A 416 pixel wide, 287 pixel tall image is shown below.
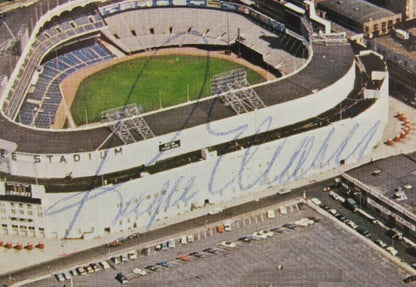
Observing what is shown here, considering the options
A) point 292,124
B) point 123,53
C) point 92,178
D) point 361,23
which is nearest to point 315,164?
point 292,124

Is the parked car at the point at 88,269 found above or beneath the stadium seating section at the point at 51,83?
beneath

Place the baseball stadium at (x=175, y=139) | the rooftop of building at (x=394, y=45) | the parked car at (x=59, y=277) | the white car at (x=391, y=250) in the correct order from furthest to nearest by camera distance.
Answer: the rooftop of building at (x=394, y=45)
the baseball stadium at (x=175, y=139)
the white car at (x=391, y=250)
the parked car at (x=59, y=277)

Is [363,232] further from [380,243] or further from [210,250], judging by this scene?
[210,250]

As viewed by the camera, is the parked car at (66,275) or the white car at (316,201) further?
the white car at (316,201)

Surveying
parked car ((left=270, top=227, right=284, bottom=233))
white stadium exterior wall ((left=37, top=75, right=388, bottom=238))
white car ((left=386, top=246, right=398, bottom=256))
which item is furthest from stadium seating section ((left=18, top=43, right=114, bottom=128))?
white car ((left=386, top=246, right=398, bottom=256))

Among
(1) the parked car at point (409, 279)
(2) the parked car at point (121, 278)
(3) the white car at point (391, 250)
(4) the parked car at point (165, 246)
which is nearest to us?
(1) the parked car at point (409, 279)

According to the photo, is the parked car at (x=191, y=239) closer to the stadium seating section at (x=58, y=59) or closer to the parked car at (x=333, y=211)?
the parked car at (x=333, y=211)

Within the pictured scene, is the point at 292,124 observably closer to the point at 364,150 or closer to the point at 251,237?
the point at 364,150

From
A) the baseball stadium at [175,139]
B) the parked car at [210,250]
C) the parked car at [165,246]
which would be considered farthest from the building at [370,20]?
the parked car at [165,246]
